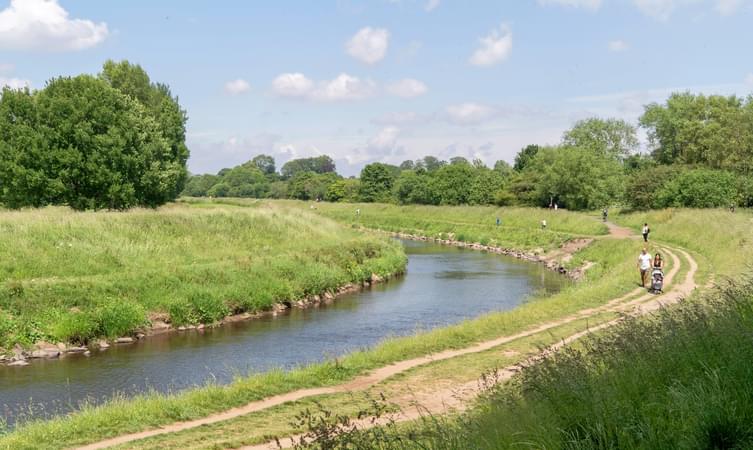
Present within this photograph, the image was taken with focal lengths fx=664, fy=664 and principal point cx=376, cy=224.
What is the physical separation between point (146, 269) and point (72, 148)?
1918cm

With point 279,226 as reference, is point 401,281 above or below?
below

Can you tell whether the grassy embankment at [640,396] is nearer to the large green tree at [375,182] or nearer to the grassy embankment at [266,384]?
the grassy embankment at [266,384]

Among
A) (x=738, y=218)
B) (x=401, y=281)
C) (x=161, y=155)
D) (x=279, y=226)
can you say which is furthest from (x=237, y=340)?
(x=161, y=155)

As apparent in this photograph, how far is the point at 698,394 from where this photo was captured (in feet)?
21.6

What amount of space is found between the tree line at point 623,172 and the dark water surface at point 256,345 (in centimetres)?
3001

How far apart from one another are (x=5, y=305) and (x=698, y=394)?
24.4m

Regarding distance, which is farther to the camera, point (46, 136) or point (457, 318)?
point (46, 136)

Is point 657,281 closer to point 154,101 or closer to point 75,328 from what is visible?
point 75,328

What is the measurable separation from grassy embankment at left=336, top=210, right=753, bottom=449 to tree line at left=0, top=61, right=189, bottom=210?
42989 mm

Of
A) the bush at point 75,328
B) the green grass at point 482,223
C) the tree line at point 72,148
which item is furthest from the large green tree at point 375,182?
the bush at point 75,328

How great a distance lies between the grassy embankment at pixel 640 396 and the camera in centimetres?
592

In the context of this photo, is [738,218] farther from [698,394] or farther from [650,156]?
[650,156]

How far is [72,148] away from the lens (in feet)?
150

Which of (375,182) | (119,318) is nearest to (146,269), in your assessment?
(119,318)
